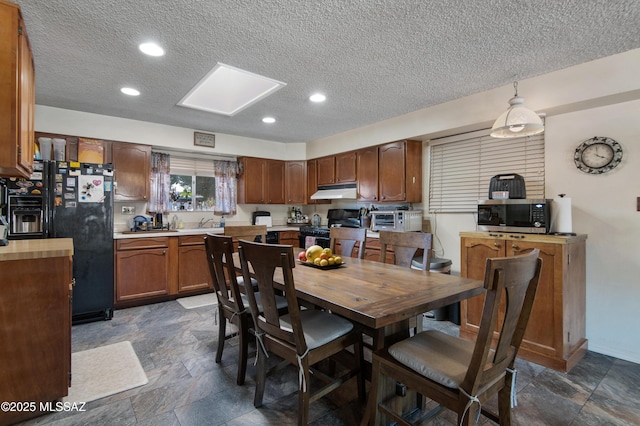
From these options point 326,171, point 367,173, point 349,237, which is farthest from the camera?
point 326,171

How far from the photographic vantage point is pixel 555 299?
7.81ft

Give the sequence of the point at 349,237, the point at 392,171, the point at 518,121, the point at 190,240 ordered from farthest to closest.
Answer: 1. the point at 190,240
2. the point at 392,171
3. the point at 349,237
4. the point at 518,121

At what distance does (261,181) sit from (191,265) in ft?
5.95

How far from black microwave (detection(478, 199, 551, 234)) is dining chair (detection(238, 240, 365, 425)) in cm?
182

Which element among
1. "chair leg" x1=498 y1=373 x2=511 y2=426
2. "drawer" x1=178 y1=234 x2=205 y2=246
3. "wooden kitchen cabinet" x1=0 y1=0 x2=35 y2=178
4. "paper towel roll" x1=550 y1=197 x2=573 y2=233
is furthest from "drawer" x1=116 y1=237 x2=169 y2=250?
"paper towel roll" x1=550 y1=197 x2=573 y2=233

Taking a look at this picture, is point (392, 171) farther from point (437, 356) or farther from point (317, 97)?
point (437, 356)

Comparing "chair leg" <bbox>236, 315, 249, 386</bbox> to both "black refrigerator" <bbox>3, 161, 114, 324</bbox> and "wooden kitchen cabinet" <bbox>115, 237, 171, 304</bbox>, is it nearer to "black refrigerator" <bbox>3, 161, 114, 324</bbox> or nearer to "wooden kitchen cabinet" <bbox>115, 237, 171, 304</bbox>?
"black refrigerator" <bbox>3, 161, 114, 324</bbox>

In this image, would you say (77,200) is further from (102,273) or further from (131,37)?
(131,37)

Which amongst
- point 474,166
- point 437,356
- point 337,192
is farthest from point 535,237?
point 337,192

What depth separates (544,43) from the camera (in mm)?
2203

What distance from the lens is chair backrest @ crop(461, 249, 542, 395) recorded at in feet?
3.63

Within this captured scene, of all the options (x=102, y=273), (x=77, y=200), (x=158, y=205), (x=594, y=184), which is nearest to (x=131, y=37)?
(x=77, y=200)

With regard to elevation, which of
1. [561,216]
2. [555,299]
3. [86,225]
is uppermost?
[561,216]

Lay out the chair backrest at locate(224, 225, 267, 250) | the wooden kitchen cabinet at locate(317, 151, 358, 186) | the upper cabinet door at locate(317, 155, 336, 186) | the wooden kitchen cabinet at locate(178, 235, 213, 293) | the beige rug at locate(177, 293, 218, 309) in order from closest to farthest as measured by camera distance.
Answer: the chair backrest at locate(224, 225, 267, 250) → the beige rug at locate(177, 293, 218, 309) → the wooden kitchen cabinet at locate(178, 235, 213, 293) → the wooden kitchen cabinet at locate(317, 151, 358, 186) → the upper cabinet door at locate(317, 155, 336, 186)
